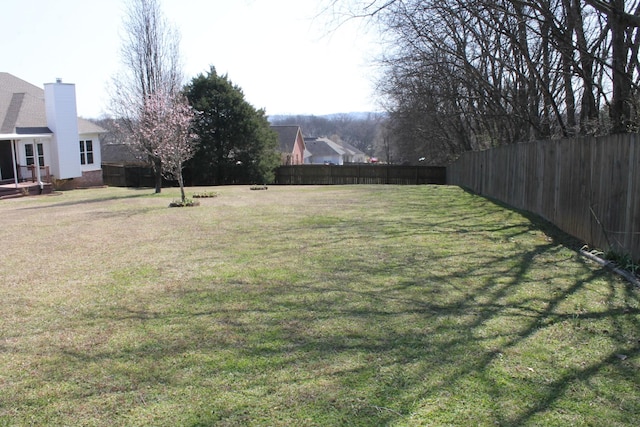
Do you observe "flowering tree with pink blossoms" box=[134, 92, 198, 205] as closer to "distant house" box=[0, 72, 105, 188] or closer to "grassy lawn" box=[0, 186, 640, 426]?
"distant house" box=[0, 72, 105, 188]

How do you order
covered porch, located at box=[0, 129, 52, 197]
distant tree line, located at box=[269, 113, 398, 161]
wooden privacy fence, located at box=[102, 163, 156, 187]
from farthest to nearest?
distant tree line, located at box=[269, 113, 398, 161], wooden privacy fence, located at box=[102, 163, 156, 187], covered porch, located at box=[0, 129, 52, 197]

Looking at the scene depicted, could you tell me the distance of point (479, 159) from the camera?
18031 mm

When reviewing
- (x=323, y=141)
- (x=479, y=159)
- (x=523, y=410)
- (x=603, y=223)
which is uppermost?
(x=323, y=141)

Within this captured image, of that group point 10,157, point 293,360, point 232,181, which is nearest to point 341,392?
point 293,360

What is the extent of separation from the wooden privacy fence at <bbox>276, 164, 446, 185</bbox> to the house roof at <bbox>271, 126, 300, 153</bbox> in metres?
19.6

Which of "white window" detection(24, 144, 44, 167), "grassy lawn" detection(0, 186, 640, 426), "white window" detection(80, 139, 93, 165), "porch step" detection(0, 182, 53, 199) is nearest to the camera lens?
"grassy lawn" detection(0, 186, 640, 426)

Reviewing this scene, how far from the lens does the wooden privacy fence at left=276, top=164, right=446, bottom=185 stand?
3431 centimetres

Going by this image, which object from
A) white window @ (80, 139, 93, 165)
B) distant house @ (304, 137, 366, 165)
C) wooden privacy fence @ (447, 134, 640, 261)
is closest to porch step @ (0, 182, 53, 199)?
white window @ (80, 139, 93, 165)

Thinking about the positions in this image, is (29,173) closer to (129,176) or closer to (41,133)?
(41,133)

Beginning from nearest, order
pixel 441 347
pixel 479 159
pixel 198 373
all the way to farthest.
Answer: pixel 198 373 < pixel 441 347 < pixel 479 159

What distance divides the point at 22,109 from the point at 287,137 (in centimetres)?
3473

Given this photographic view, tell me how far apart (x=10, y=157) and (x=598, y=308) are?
939 inches

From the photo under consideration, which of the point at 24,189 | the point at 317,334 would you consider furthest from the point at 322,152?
the point at 317,334

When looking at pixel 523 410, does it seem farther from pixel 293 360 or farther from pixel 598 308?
pixel 598 308
